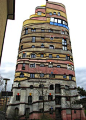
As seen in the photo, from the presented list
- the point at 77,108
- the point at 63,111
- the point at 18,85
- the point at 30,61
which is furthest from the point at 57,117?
the point at 30,61

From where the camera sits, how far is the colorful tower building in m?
20.1

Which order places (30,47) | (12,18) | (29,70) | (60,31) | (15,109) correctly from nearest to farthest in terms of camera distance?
1. (12,18)
2. (15,109)
3. (29,70)
4. (30,47)
5. (60,31)

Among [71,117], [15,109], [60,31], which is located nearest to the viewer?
[71,117]

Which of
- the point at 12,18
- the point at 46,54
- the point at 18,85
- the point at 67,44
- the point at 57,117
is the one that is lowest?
the point at 57,117

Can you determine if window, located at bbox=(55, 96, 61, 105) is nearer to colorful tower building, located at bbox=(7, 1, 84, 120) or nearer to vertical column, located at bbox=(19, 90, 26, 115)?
colorful tower building, located at bbox=(7, 1, 84, 120)

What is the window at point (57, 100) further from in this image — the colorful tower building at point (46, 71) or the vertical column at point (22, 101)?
the vertical column at point (22, 101)

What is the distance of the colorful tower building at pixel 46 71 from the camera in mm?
20141

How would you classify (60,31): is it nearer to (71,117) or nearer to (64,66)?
(64,66)

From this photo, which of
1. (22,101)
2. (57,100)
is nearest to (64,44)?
(57,100)

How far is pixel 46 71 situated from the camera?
73.9 feet

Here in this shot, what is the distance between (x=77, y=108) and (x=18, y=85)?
34.2 ft

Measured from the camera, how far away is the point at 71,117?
Answer: 61.6 ft

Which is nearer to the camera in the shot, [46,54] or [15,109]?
[15,109]

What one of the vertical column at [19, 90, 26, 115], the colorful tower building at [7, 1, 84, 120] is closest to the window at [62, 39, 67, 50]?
the colorful tower building at [7, 1, 84, 120]
